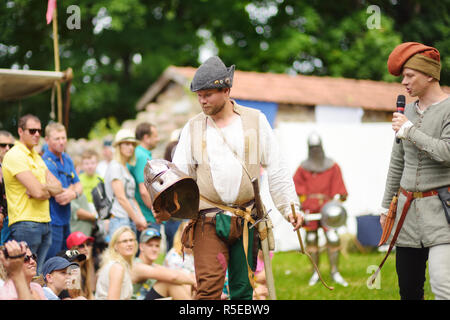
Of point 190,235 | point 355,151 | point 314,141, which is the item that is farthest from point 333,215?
point 355,151

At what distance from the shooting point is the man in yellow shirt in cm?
553

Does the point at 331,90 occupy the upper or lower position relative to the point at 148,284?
upper

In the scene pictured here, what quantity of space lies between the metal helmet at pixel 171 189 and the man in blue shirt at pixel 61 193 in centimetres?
218

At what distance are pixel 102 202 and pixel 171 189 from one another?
10.1 feet

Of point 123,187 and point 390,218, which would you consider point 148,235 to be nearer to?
point 123,187

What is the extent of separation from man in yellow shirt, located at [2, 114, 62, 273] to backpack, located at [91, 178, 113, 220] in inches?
44.8

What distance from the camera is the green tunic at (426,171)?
154 inches

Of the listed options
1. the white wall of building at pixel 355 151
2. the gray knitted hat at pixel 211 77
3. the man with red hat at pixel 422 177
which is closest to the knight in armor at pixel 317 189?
the white wall of building at pixel 355 151

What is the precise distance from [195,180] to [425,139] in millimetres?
1414

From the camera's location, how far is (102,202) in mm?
6984

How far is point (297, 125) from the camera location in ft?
43.2

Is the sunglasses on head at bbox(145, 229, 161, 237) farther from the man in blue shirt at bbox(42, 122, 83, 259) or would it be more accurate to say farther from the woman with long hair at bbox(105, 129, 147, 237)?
the man in blue shirt at bbox(42, 122, 83, 259)

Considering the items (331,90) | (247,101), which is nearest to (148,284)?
(247,101)

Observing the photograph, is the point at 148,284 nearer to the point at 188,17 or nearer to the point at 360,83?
the point at 360,83
